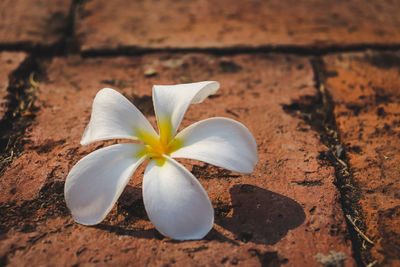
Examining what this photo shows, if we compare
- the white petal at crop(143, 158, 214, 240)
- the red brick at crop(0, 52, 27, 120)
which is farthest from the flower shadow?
the red brick at crop(0, 52, 27, 120)

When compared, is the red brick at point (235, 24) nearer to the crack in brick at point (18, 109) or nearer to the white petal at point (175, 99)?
the crack in brick at point (18, 109)

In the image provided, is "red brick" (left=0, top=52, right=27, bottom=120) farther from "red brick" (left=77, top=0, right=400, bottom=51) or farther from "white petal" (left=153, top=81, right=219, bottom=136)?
"white petal" (left=153, top=81, right=219, bottom=136)

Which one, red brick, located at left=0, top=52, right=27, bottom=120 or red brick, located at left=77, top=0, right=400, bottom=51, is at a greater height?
red brick, located at left=77, top=0, right=400, bottom=51

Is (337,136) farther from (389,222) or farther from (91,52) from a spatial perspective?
(91,52)

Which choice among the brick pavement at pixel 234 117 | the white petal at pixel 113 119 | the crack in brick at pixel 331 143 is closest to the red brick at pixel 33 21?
the brick pavement at pixel 234 117

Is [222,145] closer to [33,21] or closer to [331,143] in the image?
[331,143]

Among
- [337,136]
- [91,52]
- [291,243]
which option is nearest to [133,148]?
[291,243]

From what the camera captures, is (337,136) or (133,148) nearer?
(133,148)

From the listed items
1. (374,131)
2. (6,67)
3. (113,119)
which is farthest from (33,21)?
(374,131)
